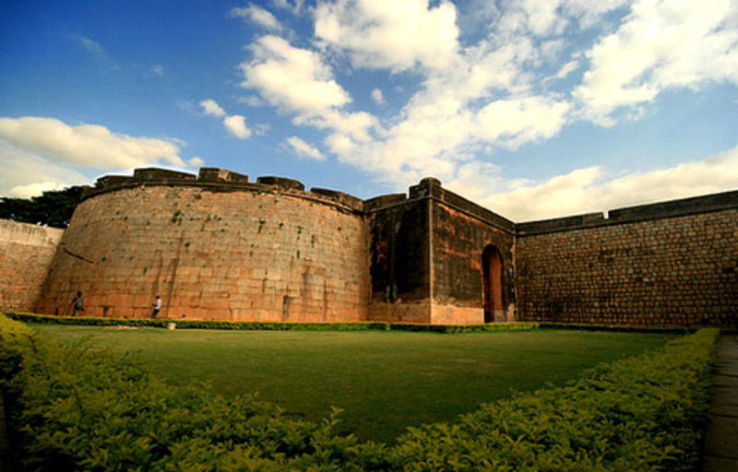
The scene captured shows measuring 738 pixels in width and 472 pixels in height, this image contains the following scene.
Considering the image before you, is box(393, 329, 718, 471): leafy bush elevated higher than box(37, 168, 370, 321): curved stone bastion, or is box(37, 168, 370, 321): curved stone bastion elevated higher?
box(37, 168, 370, 321): curved stone bastion

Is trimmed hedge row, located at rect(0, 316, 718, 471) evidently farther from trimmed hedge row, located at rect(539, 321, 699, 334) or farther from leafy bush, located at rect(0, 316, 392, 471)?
trimmed hedge row, located at rect(539, 321, 699, 334)

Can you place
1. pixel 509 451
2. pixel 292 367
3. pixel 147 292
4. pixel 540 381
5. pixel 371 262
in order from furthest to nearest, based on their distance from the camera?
pixel 371 262 < pixel 147 292 < pixel 292 367 < pixel 540 381 < pixel 509 451

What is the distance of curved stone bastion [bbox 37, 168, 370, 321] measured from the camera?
13852 mm

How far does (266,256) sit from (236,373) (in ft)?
35.9

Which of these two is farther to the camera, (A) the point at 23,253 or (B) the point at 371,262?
(B) the point at 371,262

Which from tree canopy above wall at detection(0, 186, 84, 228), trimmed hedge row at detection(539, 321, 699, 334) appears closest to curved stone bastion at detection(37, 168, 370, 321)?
trimmed hedge row at detection(539, 321, 699, 334)

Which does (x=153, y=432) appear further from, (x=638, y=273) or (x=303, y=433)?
(x=638, y=273)

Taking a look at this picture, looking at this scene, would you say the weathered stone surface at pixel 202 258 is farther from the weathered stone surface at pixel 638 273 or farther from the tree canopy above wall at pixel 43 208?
the tree canopy above wall at pixel 43 208

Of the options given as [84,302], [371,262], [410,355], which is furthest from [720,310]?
[84,302]

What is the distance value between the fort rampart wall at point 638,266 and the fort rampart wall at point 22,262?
24123mm

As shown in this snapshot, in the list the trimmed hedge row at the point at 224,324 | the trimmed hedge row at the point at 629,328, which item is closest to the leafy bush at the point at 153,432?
the trimmed hedge row at the point at 224,324

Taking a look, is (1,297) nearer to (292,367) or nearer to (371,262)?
Answer: (371,262)

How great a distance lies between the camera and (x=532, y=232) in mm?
20953

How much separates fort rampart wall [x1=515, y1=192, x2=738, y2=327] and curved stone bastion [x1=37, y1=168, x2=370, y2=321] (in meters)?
10.8
